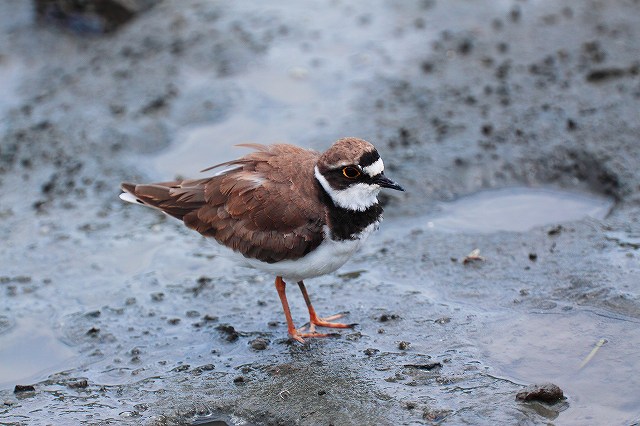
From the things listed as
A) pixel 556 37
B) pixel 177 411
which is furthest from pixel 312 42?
pixel 177 411

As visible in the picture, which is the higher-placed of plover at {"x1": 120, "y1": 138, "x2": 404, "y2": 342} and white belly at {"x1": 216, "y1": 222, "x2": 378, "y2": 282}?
plover at {"x1": 120, "y1": 138, "x2": 404, "y2": 342}

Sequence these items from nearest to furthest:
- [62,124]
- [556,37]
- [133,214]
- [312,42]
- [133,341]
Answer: [133,341] < [133,214] < [62,124] < [556,37] < [312,42]

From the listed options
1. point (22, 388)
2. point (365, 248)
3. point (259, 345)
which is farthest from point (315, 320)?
point (22, 388)

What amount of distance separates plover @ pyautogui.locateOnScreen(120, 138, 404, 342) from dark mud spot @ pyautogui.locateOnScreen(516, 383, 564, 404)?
159 centimetres

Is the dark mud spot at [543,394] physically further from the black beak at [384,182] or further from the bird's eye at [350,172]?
the bird's eye at [350,172]

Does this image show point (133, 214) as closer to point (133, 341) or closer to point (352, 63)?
point (133, 341)

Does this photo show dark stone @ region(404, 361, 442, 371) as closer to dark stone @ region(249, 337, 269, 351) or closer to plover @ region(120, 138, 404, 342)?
plover @ region(120, 138, 404, 342)

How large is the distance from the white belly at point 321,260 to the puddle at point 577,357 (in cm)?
114

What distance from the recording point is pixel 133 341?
21.7ft

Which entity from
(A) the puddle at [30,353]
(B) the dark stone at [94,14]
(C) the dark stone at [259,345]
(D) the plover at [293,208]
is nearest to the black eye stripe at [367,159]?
(D) the plover at [293,208]

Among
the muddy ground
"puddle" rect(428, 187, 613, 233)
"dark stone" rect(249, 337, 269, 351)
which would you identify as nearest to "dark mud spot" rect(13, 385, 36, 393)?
the muddy ground

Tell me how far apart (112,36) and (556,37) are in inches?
218

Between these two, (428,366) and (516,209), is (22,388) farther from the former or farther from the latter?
(516,209)

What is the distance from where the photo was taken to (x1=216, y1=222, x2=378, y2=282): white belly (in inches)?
239
